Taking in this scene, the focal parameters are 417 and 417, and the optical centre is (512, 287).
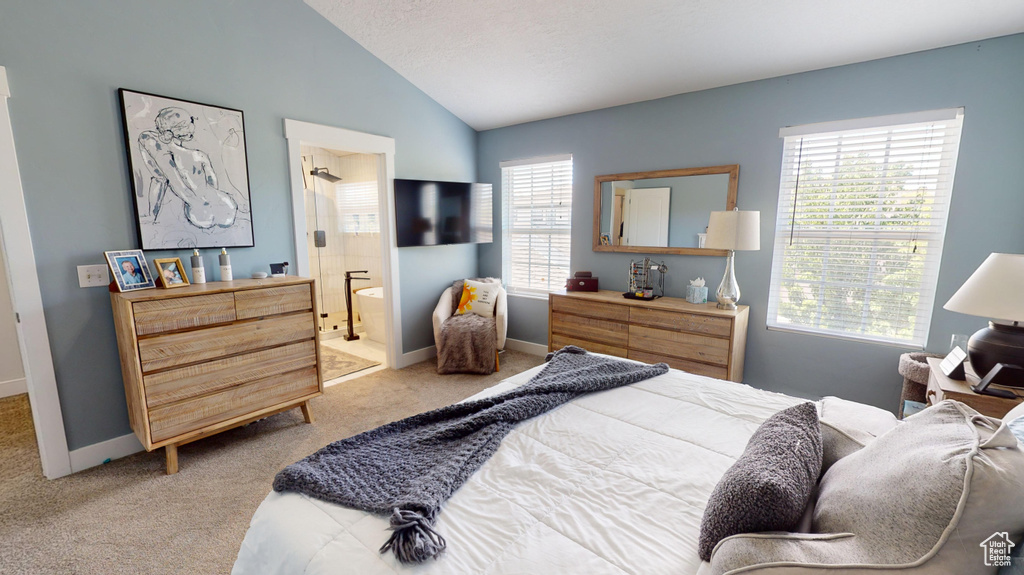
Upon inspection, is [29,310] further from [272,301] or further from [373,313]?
[373,313]

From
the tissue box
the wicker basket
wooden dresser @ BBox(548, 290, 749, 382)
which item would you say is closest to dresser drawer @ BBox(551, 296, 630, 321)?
wooden dresser @ BBox(548, 290, 749, 382)

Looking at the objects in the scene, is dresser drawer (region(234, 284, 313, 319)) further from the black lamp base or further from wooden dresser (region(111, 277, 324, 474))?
the black lamp base

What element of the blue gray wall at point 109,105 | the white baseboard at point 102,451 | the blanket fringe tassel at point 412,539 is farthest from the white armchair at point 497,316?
the blanket fringe tassel at point 412,539

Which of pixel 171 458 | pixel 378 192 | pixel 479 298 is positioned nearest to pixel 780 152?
pixel 479 298

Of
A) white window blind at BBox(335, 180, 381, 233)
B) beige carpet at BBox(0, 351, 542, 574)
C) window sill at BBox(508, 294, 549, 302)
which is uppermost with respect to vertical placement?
white window blind at BBox(335, 180, 381, 233)

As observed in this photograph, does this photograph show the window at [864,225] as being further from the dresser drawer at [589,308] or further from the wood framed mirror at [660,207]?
the dresser drawer at [589,308]

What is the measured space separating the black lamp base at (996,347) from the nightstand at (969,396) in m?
0.10

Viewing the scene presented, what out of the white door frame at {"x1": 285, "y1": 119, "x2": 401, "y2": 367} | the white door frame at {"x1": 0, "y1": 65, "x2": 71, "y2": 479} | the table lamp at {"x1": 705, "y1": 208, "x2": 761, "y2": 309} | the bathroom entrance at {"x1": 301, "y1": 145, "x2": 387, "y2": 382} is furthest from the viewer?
the bathroom entrance at {"x1": 301, "y1": 145, "x2": 387, "y2": 382}

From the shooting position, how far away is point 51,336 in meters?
2.22

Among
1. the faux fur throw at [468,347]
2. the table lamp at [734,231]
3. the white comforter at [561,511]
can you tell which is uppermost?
the table lamp at [734,231]

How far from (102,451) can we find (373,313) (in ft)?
8.37

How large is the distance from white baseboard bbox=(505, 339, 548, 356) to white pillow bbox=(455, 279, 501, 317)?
0.67 m

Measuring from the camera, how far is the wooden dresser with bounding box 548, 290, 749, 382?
2908 mm

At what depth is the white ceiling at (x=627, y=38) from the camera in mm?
2264
